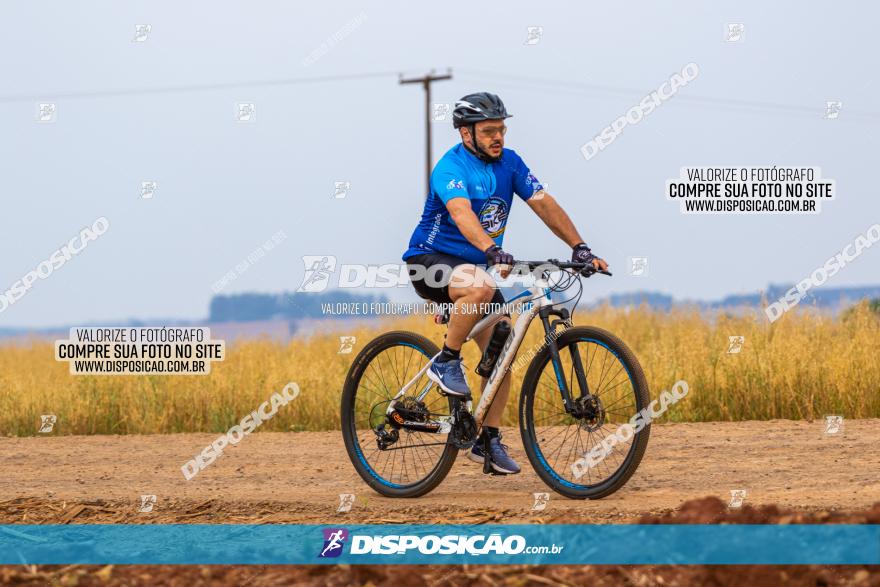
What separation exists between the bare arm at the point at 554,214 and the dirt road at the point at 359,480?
1628 mm

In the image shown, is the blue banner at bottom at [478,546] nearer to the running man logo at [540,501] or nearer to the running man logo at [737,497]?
the running man logo at [540,501]

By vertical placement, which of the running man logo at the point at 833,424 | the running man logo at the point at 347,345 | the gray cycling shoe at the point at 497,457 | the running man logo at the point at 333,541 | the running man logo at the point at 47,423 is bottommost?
the running man logo at the point at 47,423

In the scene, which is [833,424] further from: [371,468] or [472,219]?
[472,219]

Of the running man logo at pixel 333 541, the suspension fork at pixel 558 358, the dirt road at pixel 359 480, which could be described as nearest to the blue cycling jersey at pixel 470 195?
the suspension fork at pixel 558 358

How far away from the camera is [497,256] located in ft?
20.9

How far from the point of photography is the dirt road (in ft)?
21.6

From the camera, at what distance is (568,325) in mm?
6754

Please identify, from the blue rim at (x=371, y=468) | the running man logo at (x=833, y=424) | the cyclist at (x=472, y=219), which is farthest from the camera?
the running man logo at (x=833, y=424)

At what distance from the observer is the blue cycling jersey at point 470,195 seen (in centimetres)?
682

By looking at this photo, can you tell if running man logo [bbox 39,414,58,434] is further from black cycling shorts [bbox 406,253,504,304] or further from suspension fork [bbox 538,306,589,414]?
suspension fork [bbox 538,306,589,414]

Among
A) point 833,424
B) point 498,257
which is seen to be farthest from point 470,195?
point 833,424

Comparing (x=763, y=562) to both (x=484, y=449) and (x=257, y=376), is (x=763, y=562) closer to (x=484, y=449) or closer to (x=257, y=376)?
(x=484, y=449)

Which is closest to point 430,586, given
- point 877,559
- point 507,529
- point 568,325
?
point 507,529

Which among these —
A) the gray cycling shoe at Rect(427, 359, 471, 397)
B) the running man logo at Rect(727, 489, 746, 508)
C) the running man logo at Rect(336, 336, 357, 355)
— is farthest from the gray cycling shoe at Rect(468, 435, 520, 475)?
the running man logo at Rect(336, 336, 357, 355)
